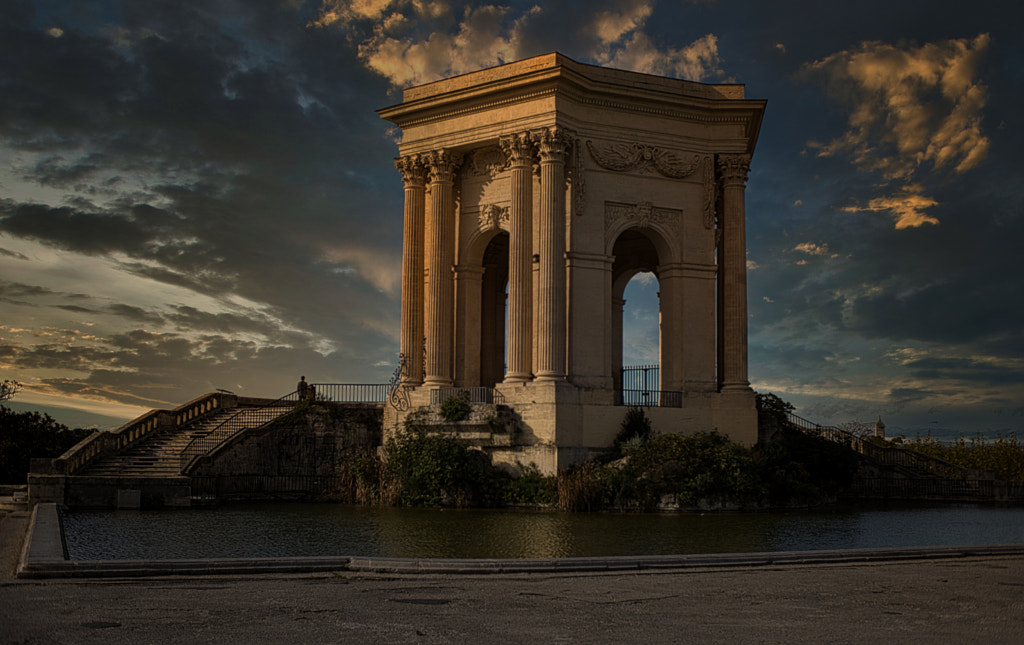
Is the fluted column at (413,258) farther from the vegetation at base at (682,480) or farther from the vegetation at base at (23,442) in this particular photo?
the vegetation at base at (23,442)

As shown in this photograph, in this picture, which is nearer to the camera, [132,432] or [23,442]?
[132,432]

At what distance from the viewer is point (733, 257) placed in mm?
37656

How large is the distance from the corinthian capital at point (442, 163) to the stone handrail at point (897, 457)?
17452mm

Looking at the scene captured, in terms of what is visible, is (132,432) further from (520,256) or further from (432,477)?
(520,256)

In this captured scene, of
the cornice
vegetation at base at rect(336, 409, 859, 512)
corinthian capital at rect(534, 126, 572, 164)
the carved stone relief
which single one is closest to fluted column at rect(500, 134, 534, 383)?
corinthian capital at rect(534, 126, 572, 164)

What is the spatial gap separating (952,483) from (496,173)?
74.9 ft

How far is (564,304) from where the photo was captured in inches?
1350

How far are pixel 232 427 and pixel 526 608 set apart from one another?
27564mm

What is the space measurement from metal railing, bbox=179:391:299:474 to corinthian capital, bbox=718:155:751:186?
19.4 m

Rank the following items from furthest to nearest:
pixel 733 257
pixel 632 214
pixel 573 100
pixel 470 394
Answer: pixel 733 257, pixel 632 214, pixel 573 100, pixel 470 394

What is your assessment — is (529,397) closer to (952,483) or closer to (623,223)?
(623,223)

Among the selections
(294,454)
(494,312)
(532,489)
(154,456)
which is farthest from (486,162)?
(154,456)

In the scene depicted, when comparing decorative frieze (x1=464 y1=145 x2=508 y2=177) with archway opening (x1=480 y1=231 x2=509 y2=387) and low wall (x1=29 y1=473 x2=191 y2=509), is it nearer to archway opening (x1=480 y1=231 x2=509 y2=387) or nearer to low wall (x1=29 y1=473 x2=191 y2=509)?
archway opening (x1=480 y1=231 x2=509 y2=387)

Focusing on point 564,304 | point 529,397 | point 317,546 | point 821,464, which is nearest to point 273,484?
point 529,397
